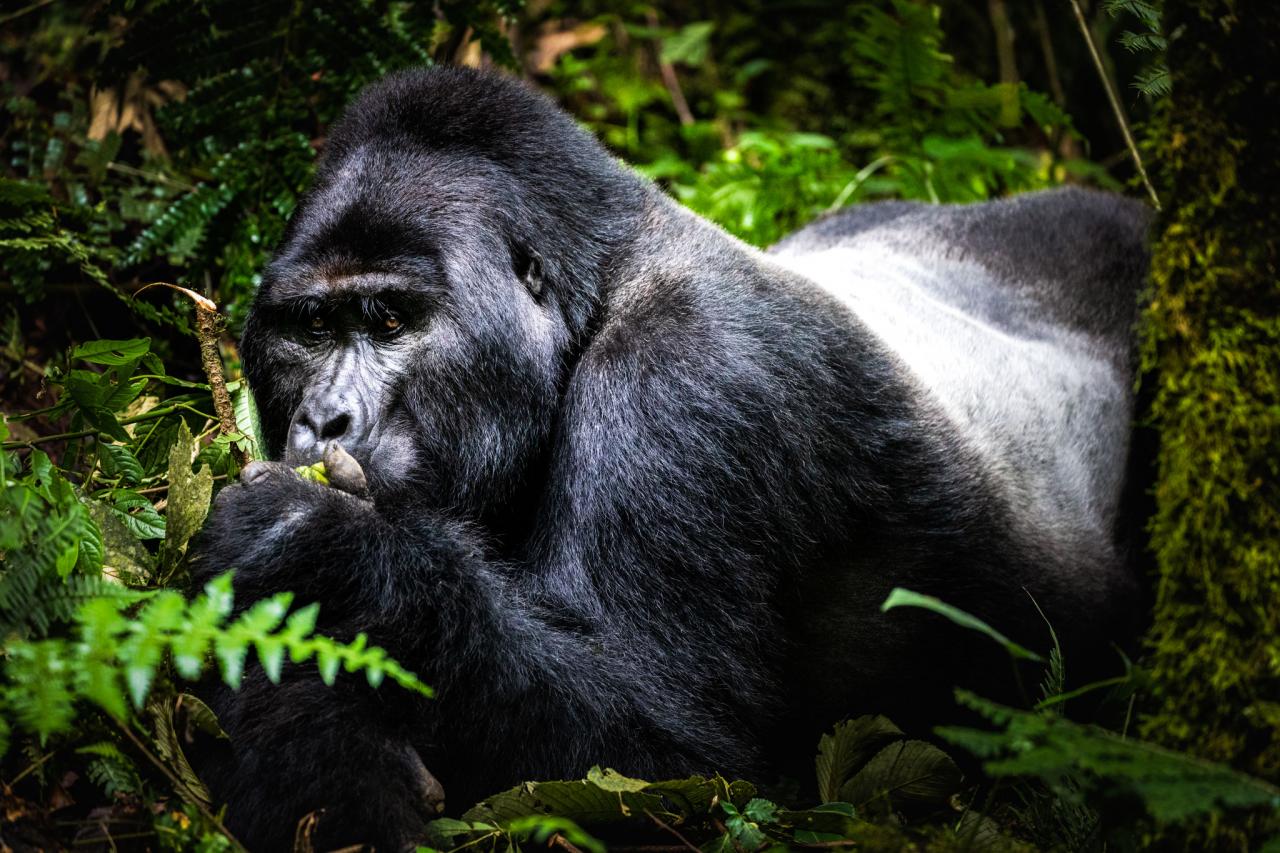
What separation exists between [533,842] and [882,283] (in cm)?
257

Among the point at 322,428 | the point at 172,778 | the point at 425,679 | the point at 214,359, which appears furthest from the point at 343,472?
the point at 172,778

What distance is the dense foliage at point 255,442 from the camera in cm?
192

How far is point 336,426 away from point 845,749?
156 centimetres

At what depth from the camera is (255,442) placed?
133 inches

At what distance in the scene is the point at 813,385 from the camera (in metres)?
3.08

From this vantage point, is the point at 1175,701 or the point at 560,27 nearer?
the point at 1175,701

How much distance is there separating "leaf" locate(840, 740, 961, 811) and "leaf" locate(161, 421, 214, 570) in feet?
5.59

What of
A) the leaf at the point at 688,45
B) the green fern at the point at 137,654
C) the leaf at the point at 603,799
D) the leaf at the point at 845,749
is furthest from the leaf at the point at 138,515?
the leaf at the point at 688,45

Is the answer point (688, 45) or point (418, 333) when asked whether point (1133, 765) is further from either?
point (688, 45)

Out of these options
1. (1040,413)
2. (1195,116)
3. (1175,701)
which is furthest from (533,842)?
(1040,413)

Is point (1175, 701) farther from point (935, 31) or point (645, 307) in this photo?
point (935, 31)

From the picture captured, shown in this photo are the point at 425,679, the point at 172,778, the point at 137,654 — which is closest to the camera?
the point at 137,654

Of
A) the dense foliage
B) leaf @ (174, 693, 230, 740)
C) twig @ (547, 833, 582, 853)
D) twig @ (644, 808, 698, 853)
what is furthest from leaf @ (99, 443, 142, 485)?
twig @ (644, 808, 698, 853)

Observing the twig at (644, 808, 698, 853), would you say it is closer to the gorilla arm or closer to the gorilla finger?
the gorilla arm
